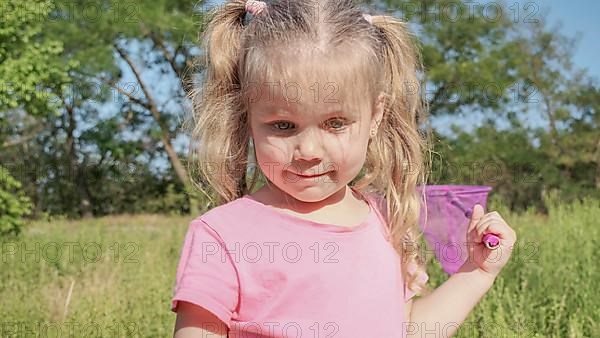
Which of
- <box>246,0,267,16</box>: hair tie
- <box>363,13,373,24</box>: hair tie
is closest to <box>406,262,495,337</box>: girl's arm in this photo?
<box>363,13,373,24</box>: hair tie

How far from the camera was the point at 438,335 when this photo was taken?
186 cm

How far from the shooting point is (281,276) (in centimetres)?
157

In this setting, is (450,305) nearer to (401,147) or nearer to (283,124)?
(401,147)

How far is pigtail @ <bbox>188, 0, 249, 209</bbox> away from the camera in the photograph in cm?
179

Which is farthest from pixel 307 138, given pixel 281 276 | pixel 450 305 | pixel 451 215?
pixel 451 215

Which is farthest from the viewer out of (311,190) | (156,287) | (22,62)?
(22,62)

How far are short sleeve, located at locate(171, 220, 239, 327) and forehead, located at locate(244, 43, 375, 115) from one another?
310 millimetres

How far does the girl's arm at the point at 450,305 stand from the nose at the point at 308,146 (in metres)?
0.58

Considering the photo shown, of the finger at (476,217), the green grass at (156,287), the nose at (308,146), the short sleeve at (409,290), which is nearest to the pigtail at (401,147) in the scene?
the short sleeve at (409,290)

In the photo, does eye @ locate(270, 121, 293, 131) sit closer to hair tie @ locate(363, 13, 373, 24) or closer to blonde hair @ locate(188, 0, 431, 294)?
blonde hair @ locate(188, 0, 431, 294)

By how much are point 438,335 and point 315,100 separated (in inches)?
28.4

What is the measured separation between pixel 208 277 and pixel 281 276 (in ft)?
0.53

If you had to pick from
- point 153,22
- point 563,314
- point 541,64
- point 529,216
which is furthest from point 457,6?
point 563,314

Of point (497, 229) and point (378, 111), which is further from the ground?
point (378, 111)
